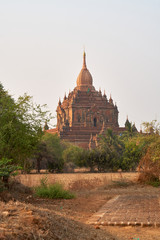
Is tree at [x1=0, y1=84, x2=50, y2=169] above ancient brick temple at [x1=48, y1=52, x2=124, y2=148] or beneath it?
beneath

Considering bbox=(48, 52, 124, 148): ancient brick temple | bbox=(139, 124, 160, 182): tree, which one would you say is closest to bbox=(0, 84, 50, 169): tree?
bbox=(139, 124, 160, 182): tree

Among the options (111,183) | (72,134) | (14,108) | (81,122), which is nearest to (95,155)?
(111,183)

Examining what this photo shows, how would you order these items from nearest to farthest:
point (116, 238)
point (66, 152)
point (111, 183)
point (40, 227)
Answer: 1. point (40, 227)
2. point (116, 238)
3. point (111, 183)
4. point (66, 152)

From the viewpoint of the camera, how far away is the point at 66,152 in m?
38.7

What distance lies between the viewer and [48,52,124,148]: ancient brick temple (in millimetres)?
57750

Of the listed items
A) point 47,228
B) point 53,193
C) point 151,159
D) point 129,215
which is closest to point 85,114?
point 151,159

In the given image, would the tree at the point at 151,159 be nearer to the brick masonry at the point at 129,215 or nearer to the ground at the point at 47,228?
the brick masonry at the point at 129,215

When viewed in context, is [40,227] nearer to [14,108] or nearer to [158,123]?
[14,108]

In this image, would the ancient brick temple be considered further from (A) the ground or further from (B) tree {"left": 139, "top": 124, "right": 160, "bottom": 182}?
(A) the ground

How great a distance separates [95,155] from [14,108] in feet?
69.7

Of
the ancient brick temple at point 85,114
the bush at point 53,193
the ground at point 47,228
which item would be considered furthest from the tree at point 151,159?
the ancient brick temple at point 85,114

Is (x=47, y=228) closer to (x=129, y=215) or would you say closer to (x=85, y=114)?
(x=129, y=215)

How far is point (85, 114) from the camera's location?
209ft

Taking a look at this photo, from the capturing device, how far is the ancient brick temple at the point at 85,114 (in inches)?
2274
